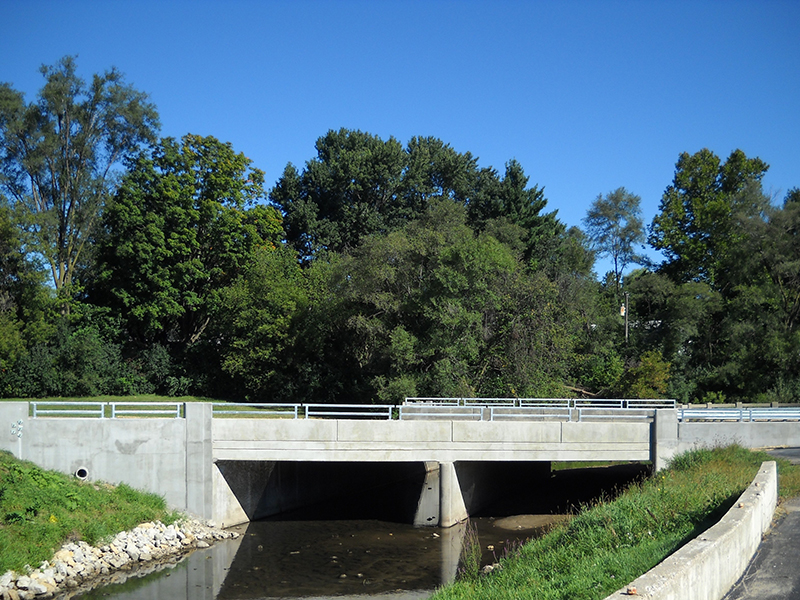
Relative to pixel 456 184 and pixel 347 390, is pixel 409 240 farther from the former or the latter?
pixel 456 184

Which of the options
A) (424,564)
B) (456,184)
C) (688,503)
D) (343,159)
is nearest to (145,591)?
(424,564)

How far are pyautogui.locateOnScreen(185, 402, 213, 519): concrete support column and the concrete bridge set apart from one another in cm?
4

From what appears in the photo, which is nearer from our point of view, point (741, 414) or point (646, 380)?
point (741, 414)

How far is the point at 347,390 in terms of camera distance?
155 ft

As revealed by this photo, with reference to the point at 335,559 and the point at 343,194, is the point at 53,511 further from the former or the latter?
the point at 343,194

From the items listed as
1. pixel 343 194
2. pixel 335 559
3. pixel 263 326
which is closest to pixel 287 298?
pixel 263 326

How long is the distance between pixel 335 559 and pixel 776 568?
598 inches

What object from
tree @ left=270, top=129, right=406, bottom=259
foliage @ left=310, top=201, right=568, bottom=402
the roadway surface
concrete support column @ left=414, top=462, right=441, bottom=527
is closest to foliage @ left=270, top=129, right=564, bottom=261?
tree @ left=270, top=129, right=406, bottom=259

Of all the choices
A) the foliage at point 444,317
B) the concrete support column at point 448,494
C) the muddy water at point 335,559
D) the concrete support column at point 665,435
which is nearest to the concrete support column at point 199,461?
the muddy water at point 335,559

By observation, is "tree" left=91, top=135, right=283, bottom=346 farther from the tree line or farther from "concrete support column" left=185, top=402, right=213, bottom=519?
"concrete support column" left=185, top=402, right=213, bottom=519

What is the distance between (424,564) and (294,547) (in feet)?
15.7

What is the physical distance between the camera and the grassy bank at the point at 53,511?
20.4 m

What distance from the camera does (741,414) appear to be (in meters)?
28.6

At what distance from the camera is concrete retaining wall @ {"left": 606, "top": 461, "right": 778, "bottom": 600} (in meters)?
8.40
